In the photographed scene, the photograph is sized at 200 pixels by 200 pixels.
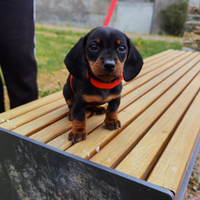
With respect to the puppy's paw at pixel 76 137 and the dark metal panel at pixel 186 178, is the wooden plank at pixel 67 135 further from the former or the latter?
the dark metal panel at pixel 186 178

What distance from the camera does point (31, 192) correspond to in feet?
4.44

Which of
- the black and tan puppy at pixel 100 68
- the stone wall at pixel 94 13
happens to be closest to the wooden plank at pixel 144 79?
the black and tan puppy at pixel 100 68

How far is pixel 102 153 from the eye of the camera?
122 cm

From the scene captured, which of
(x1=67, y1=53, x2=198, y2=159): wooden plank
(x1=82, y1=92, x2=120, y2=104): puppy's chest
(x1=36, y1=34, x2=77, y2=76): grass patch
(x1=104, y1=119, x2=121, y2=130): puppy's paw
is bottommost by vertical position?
(x1=36, y1=34, x2=77, y2=76): grass patch

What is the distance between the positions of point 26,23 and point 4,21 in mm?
174

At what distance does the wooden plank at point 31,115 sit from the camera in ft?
4.89

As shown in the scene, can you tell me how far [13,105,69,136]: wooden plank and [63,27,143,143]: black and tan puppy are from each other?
280 mm

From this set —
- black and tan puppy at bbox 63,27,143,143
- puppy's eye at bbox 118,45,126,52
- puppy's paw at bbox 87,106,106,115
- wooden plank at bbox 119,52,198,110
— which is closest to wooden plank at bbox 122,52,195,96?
wooden plank at bbox 119,52,198,110

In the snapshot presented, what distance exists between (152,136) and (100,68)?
2.04ft

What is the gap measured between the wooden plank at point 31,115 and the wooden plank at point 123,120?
498 millimetres

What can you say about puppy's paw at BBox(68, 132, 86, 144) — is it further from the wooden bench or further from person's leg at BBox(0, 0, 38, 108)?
person's leg at BBox(0, 0, 38, 108)

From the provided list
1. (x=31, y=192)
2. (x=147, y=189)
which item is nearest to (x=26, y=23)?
(x=31, y=192)

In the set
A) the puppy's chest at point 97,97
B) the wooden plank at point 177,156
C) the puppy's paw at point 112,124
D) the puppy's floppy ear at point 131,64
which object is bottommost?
the wooden plank at point 177,156

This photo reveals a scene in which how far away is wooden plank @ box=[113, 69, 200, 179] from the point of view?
1111mm
